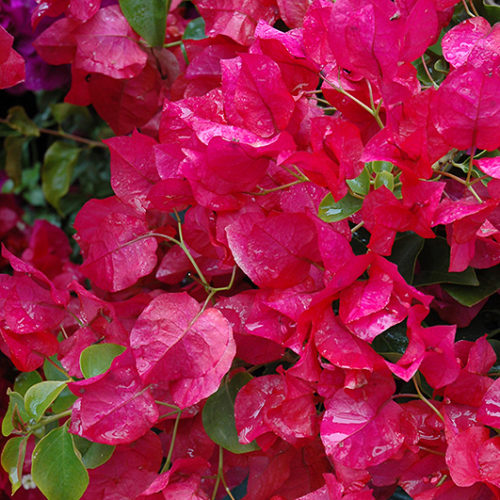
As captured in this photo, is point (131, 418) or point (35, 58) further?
point (35, 58)

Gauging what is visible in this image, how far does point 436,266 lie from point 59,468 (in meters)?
0.23

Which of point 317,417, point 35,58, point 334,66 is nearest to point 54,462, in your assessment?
point 317,417

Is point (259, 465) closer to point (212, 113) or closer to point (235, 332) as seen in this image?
point (235, 332)

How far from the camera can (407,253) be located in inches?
14.1

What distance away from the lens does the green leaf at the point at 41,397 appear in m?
0.34

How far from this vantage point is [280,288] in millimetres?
310

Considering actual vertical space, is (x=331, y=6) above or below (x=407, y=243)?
above

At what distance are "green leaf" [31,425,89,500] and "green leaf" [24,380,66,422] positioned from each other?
14 millimetres

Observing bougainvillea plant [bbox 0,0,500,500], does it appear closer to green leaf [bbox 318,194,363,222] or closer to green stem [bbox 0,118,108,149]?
green leaf [bbox 318,194,363,222]

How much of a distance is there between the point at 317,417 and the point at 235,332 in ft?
0.20

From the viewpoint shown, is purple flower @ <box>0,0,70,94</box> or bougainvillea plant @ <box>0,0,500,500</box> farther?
purple flower @ <box>0,0,70,94</box>

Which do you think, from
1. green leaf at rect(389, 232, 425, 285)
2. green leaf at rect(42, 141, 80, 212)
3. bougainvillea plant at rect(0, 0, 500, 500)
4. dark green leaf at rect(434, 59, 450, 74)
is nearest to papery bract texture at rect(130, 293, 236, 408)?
bougainvillea plant at rect(0, 0, 500, 500)

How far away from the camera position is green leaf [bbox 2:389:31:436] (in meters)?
0.34

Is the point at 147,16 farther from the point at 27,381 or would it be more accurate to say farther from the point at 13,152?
the point at 13,152
